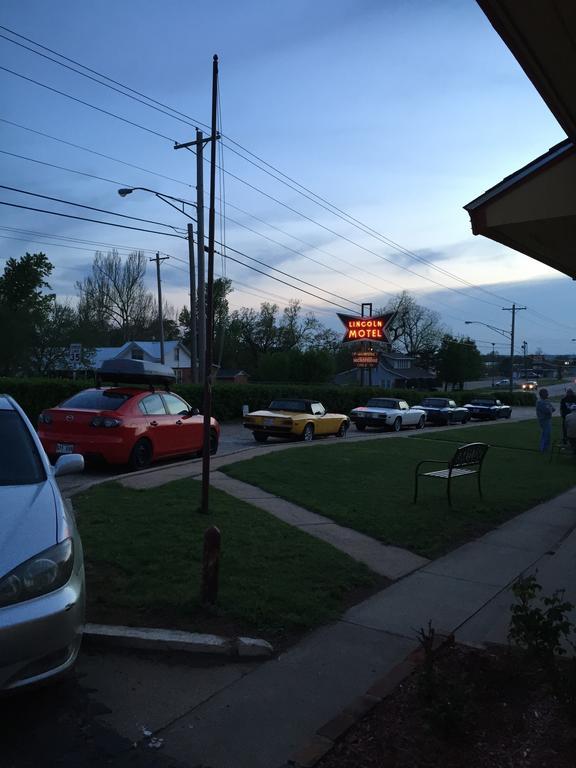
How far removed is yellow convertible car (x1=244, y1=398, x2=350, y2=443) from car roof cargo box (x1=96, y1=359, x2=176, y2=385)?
644 cm

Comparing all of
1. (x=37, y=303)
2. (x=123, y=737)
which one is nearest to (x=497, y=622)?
(x=123, y=737)

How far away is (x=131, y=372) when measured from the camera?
42.4 ft

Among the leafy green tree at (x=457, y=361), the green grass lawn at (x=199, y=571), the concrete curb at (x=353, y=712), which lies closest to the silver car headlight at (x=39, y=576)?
the green grass lawn at (x=199, y=571)

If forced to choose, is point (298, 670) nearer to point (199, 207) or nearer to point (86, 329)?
point (199, 207)

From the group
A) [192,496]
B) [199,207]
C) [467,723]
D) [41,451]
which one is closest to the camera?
[467,723]

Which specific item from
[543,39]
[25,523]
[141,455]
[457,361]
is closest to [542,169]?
[543,39]

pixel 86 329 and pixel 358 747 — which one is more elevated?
pixel 86 329

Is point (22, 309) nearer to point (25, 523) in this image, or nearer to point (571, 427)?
point (571, 427)

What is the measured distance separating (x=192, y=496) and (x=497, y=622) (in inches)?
184

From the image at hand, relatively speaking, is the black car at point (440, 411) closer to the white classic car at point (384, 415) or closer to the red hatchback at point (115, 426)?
the white classic car at point (384, 415)

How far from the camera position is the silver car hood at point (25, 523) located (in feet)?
11.3

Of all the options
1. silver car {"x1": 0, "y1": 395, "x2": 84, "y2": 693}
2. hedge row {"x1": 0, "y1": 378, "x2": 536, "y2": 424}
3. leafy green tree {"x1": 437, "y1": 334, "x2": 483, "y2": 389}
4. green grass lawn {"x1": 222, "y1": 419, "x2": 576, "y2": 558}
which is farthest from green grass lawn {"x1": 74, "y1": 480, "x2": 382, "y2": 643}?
leafy green tree {"x1": 437, "y1": 334, "x2": 483, "y2": 389}

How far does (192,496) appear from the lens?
872 cm

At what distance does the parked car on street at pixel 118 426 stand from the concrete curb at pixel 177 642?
677cm
